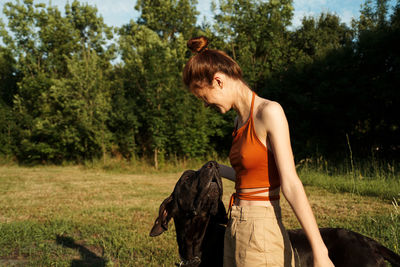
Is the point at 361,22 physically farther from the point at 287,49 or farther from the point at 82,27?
the point at 82,27

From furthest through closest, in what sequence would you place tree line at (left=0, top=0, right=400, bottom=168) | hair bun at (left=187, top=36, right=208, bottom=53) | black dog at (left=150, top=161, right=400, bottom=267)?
tree line at (left=0, top=0, right=400, bottom=168), black dog at (left=150, top=161, right=400, bottom=267), hair bun at (left=187, top=36, right=208, bottom=53)

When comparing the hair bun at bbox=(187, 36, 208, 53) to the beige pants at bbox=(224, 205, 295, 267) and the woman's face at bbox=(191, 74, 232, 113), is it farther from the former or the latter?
the beige pants at bbox=(224, 205, 295, 267)

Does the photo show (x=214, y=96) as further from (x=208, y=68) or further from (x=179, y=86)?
(x=179, y=86)

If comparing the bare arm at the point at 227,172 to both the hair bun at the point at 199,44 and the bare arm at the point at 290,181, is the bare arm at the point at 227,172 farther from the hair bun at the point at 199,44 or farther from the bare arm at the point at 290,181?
the hair bun at the point at 199,44

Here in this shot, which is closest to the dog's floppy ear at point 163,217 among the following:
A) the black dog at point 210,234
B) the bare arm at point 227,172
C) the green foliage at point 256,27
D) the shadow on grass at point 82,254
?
the black dog at point 210,234

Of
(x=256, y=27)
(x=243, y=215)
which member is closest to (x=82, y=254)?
(x=243, y=215)

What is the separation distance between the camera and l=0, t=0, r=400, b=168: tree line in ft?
37.1

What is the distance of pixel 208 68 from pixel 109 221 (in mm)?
4371

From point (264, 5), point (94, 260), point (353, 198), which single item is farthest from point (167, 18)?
point (94, 260)

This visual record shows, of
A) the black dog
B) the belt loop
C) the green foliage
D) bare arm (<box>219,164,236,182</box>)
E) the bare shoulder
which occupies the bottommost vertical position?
the black dog

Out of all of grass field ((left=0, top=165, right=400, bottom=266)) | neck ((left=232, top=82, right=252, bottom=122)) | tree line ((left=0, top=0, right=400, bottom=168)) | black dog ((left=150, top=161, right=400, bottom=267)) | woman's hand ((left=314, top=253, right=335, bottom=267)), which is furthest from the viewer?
tree line ((left=0, top=0, right=400, bottom=168))

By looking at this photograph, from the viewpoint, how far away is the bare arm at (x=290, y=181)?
142 cm

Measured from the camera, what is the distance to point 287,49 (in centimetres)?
1925

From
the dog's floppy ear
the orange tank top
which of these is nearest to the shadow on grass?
the dog's floppy ear
